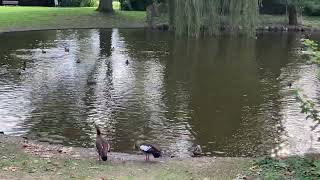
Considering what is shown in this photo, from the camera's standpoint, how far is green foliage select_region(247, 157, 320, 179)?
9509 mm

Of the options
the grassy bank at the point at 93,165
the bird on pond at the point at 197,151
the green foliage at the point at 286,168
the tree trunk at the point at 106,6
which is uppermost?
the tree trunk at the point at 106,6

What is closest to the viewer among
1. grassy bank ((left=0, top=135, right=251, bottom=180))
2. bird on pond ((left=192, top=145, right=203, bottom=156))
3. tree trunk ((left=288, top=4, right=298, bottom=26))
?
grassy bank ((left=0, top=135, right=251, bottom=180))

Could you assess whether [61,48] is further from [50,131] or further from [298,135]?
[298,135]

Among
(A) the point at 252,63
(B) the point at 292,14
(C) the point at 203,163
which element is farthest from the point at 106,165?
(B) the point at 292,14

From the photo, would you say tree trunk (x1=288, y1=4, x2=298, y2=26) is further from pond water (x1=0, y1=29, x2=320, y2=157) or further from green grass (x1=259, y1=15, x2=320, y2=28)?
pond water (x1=0, y1=29, x2=320, y2=157)

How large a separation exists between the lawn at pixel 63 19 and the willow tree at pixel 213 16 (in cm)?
1602

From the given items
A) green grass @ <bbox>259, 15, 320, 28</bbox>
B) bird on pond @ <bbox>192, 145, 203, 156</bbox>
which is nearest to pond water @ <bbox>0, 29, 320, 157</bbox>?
bird on pond @ <bbox>192, 145, 203, 156</bbox>

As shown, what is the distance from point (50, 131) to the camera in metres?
15.1

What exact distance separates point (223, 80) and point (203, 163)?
11.7 metres

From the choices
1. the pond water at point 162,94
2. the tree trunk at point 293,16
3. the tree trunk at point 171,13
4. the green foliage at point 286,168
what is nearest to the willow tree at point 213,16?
the tree trunk at point 171,13

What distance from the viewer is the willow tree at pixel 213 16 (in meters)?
29.2

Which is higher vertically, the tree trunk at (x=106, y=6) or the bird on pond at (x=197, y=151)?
the tree trunk at (x=106, y=6)

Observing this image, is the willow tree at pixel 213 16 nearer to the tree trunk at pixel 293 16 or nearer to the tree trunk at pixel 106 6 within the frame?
the tree trunk at pixel 293 16

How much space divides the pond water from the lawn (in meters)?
9.53
